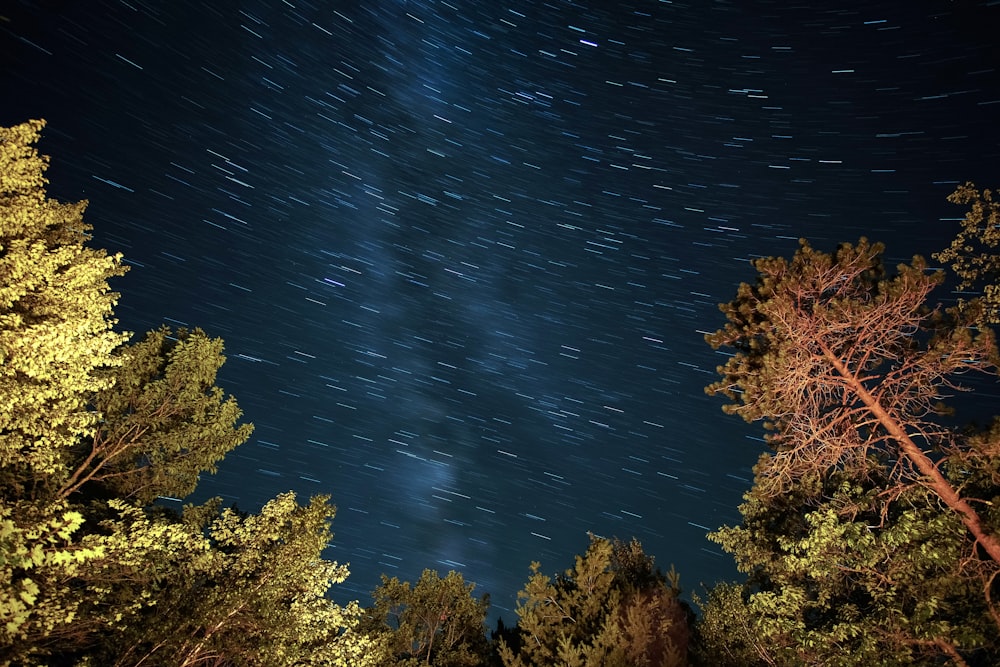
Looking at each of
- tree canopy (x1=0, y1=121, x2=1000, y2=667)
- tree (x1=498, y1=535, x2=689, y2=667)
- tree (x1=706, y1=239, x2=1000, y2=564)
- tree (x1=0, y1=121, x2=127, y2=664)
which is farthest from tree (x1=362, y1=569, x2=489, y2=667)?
tree (x1=706, y1=239, x2=1000, y2=564)

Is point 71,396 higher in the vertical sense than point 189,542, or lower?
higher

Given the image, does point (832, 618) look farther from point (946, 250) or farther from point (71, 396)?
point (71, 396)

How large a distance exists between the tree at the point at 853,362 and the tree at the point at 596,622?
620cm

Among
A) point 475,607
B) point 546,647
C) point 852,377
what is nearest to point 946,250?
point 852,377

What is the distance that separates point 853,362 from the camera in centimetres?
1040

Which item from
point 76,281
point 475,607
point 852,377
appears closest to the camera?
point 76,281

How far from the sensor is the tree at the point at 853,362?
895 centimetres

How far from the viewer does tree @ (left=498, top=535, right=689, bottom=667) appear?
1276cm

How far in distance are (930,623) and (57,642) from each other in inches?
635

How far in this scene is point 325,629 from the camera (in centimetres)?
1115

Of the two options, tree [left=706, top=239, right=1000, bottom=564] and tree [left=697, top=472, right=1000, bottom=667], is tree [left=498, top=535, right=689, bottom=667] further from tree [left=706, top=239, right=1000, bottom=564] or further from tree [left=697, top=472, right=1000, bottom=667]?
tree [left=706, top=239, right=1000, bottom=564]

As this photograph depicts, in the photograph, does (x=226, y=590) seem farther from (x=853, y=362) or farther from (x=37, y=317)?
(x=853, y=362)

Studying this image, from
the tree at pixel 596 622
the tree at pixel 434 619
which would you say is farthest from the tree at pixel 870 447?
the tree at pixel 434 619

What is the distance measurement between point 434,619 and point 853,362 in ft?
68.0
